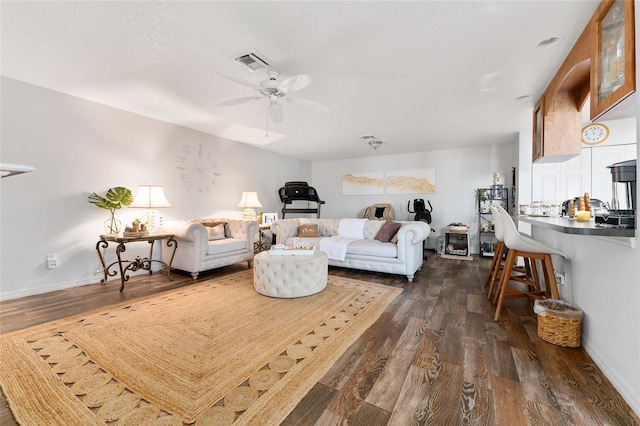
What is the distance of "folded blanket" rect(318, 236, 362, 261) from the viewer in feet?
13.1

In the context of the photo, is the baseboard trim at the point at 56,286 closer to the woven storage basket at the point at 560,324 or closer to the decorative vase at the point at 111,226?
the decorative vase at the point at 111,226

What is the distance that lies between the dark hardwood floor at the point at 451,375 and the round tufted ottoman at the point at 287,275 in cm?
87

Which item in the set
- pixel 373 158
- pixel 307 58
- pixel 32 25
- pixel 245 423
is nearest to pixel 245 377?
pixel 245 423

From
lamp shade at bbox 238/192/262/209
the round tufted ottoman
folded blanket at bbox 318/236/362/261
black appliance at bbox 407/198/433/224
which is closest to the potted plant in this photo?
lamp shade at bbox 238/192/262/209

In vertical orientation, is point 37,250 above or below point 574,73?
below

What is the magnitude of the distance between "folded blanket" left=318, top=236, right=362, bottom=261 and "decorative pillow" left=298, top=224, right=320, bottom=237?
46 centimetres

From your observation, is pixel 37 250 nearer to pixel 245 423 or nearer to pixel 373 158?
pixel 245 423

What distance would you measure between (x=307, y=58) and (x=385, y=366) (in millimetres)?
2514

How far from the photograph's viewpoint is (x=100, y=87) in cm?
298

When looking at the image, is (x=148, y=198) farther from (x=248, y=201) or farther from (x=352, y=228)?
(x=352, y=228)

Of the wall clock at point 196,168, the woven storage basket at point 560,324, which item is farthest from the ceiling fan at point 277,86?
the woven storage basket at point 560,324

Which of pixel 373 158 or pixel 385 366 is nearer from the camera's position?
pixel 385 366

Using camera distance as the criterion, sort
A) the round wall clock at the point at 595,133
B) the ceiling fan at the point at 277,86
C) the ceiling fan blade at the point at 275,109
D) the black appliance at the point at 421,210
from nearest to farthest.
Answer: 1. the ceiling fan at the point at 277,86
2. the ceiling fan blade at the point at 275,109
3. the round wall clock at the point at 595,133
4. the black appliance at the point at 421,210

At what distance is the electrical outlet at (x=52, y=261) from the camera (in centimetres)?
308
